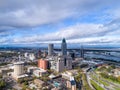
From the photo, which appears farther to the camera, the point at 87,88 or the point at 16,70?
the point at 16,70

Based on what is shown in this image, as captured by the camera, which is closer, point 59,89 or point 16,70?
point 59,89

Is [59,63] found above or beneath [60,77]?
above

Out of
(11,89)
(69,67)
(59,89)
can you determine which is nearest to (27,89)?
(11,89)

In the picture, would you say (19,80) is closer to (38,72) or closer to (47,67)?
(38,72)

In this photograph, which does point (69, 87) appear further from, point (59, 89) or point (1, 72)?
point (1, 72)

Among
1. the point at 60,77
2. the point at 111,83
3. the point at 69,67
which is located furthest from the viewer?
the point at 69,67

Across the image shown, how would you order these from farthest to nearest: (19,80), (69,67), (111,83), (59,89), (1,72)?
(69,67) → (1,72) → (19,80) → (111,83) → (59,89)

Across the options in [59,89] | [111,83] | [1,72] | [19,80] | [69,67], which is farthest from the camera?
[69,67]

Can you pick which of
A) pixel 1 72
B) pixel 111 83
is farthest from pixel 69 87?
pixel 1 72

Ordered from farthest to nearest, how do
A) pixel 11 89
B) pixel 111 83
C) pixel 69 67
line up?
1. pixel 69 67
2. pixel 111 83
3. pixel 11 89
